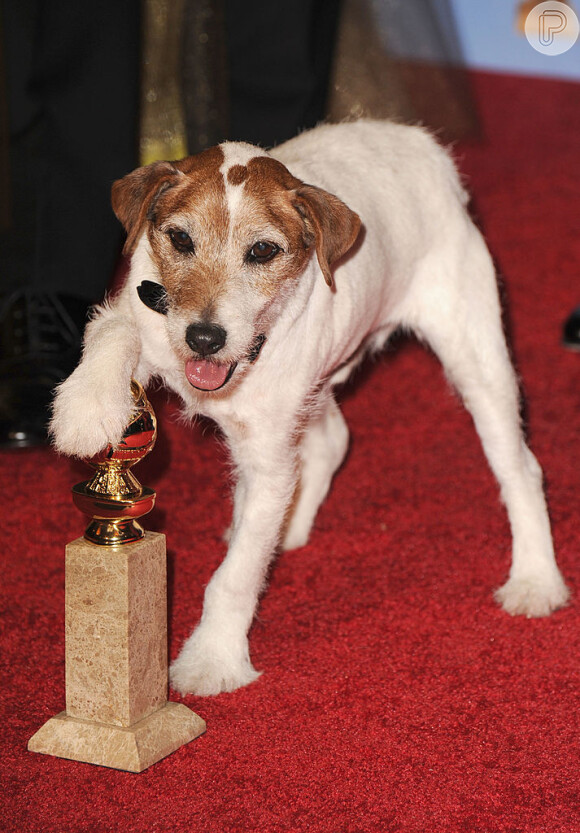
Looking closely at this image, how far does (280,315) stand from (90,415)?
59cm

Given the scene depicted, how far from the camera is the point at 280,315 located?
2406mm

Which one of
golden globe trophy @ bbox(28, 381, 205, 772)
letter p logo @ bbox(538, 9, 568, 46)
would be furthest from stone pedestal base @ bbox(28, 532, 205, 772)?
letter p logo @ bbox(538, 9, 568, 46)

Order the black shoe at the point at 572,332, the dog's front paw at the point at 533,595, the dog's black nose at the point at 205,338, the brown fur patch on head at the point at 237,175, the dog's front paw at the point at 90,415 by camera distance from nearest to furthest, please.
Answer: the dog's front paw at the point at 90,415, the dog's black nose at the point at 205,338, the brown fur patch on head at the point at 237,175, the dog's front paw at the point at 533,595, the black shoe at the point at 572,332

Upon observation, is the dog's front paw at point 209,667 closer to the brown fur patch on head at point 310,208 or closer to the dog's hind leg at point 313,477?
the dog's hind leg at point 313,477

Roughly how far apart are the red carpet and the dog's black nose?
0.84m

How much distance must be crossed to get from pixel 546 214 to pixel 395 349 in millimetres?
1949

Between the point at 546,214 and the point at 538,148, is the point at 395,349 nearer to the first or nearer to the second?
the point at 546,214

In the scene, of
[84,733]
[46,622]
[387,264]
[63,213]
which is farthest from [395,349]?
[84,733]

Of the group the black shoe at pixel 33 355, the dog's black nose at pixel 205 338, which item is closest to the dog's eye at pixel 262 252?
the dog's black nose at pixel 205 338

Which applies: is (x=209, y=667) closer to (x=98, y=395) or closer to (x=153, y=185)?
(x=98, y=395)

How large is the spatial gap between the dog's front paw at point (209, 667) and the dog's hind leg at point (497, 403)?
2.77 ft

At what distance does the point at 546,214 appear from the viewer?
6184mm

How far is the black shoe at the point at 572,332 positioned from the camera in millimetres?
4613

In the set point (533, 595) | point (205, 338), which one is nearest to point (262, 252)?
point (205, 338)
